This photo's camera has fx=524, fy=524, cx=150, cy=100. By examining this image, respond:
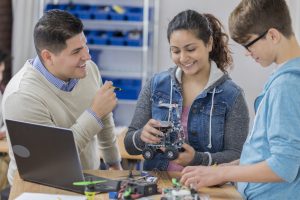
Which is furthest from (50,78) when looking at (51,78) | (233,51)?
(233,51)

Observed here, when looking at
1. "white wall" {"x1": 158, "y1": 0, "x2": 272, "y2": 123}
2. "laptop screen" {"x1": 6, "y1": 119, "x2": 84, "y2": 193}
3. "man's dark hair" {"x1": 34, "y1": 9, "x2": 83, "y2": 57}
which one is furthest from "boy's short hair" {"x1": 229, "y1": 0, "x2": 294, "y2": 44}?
"white wall" {"x1": 158, "y1": 0, "x2": 272, "y2": 123}

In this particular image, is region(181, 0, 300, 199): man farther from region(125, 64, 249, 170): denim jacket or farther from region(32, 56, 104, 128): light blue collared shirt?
region(32, 56, 104, 128): light blue collared shirt

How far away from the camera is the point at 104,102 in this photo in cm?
215

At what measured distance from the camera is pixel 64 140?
1792 mm

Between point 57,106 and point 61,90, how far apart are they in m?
0.08

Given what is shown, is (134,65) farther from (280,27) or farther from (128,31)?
(280,27)

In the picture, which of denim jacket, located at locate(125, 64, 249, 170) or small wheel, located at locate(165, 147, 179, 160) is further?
denim jacket, located at locate(125, 64, 249, 170)

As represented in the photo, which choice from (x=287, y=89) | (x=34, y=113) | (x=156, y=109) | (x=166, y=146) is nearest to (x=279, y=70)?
(x=287, y=89)

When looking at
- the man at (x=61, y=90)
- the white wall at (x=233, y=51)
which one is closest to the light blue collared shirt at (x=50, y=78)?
the man at (x=61, y=90)

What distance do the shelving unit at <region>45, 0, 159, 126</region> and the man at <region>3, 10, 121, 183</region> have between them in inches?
94.0

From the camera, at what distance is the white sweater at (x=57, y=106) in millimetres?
2080

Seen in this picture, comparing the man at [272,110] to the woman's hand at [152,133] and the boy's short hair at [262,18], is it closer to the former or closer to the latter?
the boy's short hair at [262,18]

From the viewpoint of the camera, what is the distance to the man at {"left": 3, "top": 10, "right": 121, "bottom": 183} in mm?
2090

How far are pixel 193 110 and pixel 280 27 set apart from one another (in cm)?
64
